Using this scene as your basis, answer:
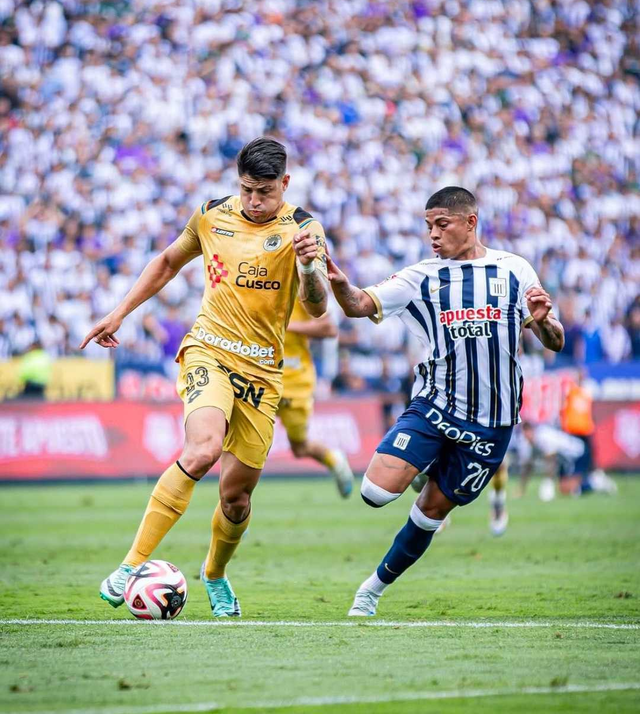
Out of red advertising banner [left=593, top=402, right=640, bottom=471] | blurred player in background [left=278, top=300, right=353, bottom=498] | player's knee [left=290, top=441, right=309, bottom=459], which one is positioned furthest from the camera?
red advertising banner [left=593, top=402, right=640, bottom=471]

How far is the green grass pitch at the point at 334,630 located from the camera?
4.75 m

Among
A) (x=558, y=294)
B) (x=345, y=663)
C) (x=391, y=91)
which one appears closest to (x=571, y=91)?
(x=391, y=91)

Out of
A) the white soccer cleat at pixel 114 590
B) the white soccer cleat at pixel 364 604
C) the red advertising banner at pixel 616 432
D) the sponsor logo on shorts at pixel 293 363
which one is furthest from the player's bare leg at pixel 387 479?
the red advertising banner at pixel 616 432

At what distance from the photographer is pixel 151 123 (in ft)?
82.6

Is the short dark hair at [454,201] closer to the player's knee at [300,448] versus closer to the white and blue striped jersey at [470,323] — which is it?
the white and blue striped jersey at [470,323]

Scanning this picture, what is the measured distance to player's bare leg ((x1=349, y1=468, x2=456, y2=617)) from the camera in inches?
288

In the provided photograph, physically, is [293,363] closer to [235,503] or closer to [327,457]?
[327,457]

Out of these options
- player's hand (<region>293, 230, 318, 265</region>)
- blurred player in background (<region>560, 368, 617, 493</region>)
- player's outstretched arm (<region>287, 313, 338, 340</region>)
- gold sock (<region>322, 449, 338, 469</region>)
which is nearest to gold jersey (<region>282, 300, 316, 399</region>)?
player's outstretched arm (<region>287, 313, 338, 340</region>)

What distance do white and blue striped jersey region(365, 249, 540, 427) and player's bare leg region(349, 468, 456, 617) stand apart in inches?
22.4

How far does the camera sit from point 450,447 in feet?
24.1

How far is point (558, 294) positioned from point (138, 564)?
63.0ft

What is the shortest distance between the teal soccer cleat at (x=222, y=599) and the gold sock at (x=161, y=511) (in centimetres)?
76

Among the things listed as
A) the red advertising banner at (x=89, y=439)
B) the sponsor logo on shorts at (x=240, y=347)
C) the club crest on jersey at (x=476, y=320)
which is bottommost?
the red advertising banner at (x=89, y=439)

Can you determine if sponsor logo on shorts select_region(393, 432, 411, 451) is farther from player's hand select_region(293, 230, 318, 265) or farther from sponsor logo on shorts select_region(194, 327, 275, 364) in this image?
player's hand select_region(293, 230, 318, 265)
